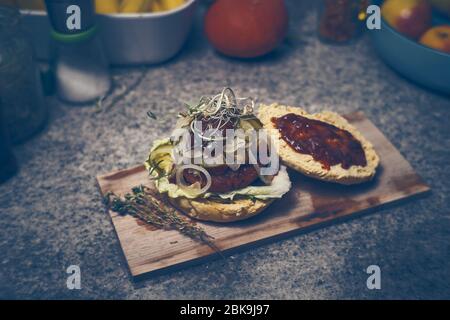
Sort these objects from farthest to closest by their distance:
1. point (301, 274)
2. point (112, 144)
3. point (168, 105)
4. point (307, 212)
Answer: point (168, 105)
point (112, 144)
point (307, 212)
point (301, 274)

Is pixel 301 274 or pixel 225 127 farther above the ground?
pixel 225 127

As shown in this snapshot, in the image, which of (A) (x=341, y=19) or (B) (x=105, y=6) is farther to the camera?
(A) (x=341, y=19)

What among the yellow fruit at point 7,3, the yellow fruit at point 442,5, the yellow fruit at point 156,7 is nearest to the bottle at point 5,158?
the yellow fruit at point 7,3

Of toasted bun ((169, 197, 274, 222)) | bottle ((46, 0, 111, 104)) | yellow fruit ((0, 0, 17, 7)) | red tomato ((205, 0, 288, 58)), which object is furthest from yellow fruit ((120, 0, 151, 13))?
toasted bun ((169, 197, 274, 222))

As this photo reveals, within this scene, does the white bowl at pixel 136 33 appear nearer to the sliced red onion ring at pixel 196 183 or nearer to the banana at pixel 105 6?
the banana at pixel 105 6

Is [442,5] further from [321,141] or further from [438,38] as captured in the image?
[321,141]

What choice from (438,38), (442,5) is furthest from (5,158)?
(442,5)

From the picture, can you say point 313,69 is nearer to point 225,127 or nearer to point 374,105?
point 374,105
